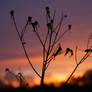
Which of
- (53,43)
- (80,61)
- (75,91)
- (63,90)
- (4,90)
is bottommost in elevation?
(75,91)

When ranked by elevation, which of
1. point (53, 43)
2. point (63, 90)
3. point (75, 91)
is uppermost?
point (53, 43)

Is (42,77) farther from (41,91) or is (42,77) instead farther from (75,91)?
(75,91)

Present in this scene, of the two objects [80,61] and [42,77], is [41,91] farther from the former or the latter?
[80,61]

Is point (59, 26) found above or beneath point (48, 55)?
above

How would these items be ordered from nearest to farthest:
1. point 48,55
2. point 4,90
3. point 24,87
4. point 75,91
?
1. point 48,55
2. point 24,87
3. point 4,90
4. point 75,91

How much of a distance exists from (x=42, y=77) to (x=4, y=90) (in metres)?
2.21

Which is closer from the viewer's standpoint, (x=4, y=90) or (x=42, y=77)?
(x=42, y=77)

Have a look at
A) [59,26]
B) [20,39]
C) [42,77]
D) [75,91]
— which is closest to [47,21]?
[59,26]

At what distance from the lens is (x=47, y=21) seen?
361 inches

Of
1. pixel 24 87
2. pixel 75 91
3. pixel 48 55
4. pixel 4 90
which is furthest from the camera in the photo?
pixel 75 91

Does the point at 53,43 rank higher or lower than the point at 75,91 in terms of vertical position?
higher

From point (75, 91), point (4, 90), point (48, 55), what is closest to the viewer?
point (48, 55)

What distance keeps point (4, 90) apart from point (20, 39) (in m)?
2.13

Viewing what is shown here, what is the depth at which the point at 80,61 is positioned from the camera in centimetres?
929
